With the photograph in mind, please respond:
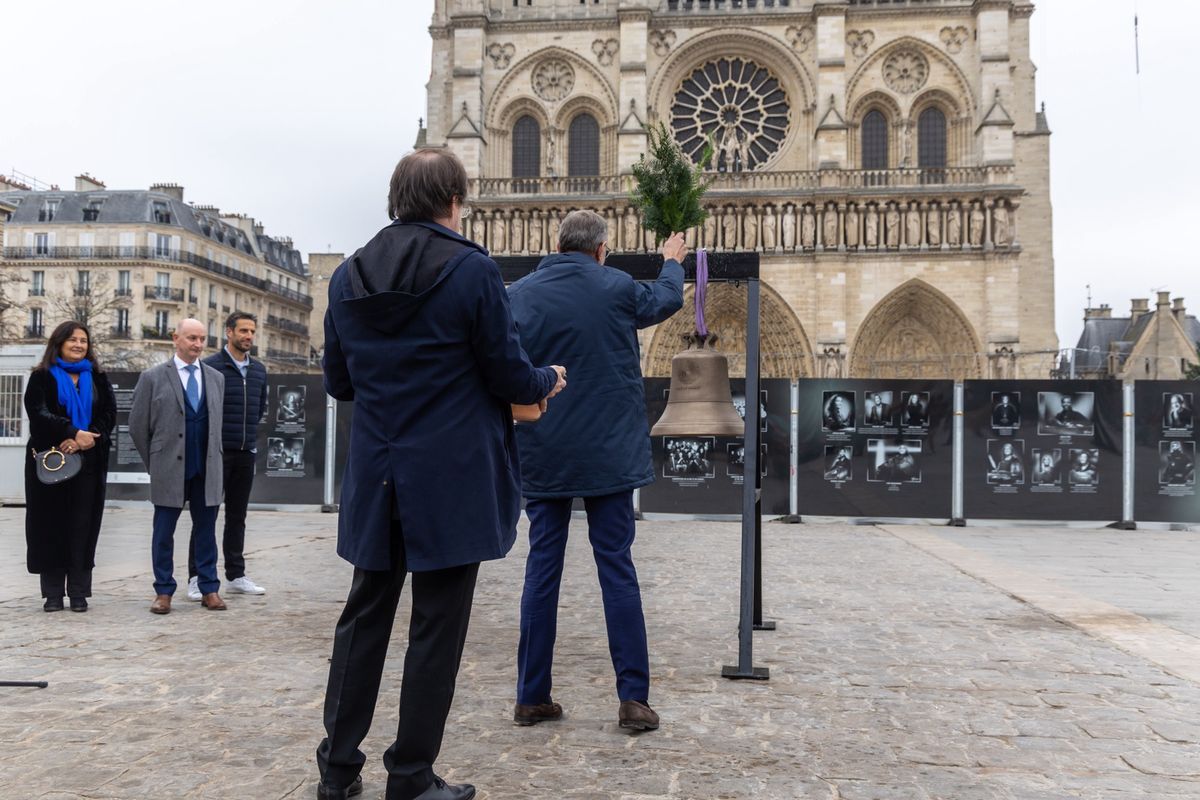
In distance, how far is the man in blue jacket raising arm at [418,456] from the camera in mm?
2777

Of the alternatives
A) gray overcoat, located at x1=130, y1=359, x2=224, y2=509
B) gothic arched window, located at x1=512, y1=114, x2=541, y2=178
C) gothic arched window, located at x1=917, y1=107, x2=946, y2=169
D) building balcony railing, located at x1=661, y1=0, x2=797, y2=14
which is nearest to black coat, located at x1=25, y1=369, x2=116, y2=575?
gray overcoat, located at x1=130, y1=359, x2=224, y2=509

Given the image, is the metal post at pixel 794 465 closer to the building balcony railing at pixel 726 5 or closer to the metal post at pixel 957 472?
the metal post at pixel 957 472

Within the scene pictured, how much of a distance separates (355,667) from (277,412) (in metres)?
12.0

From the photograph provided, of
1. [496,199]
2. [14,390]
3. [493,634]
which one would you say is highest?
[496,199]

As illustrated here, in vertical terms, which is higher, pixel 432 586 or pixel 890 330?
pixel 890 330

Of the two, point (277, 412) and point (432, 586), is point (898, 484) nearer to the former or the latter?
point (277, 412)

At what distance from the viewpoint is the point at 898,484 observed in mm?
13203

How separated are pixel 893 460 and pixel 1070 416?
225 cm

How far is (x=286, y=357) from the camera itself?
53375 mm

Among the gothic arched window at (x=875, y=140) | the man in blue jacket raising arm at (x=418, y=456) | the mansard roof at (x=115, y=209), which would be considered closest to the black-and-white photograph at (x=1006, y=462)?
the man in blue jacket raising arm at (x=418, y=456)

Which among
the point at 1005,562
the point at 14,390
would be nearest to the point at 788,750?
the point at 1005,562

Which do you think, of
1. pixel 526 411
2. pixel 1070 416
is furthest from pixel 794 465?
pixel 526 411

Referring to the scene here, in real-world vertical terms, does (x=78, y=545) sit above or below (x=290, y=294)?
below

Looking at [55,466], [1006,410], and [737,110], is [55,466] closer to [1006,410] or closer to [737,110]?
[1006,410]
